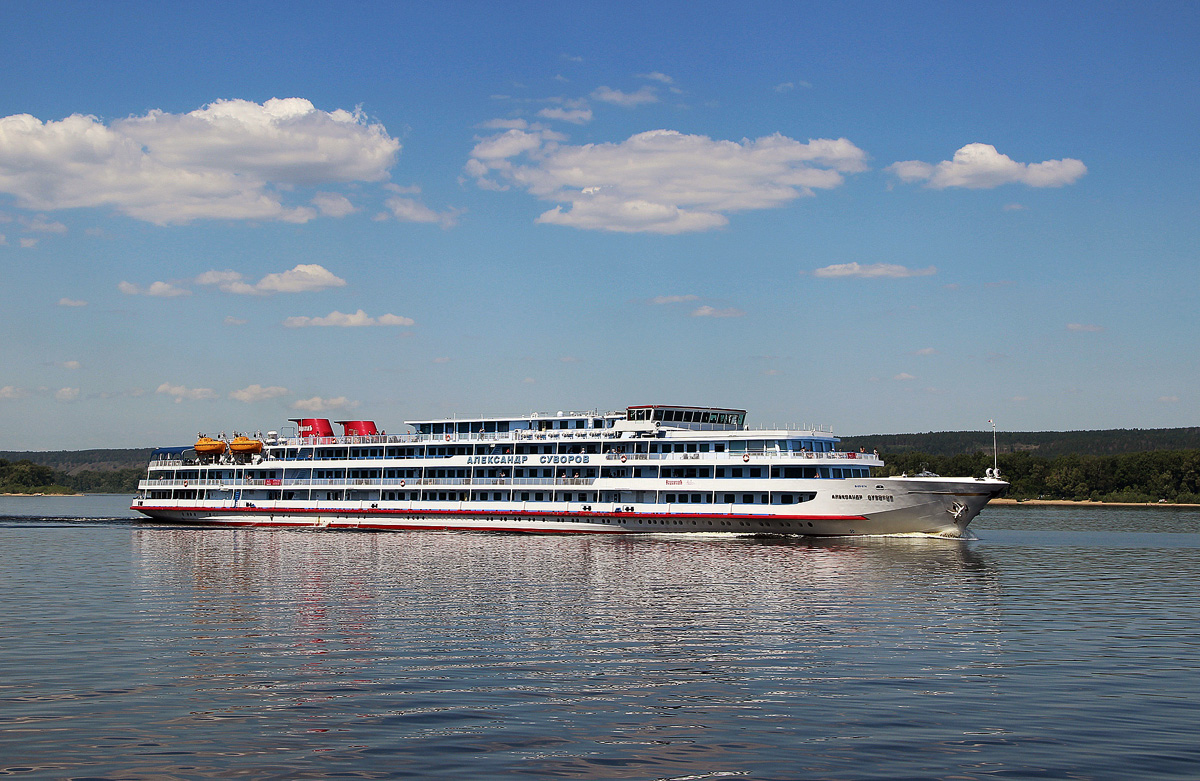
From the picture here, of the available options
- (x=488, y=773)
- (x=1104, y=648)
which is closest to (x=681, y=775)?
(x=488, y=773)

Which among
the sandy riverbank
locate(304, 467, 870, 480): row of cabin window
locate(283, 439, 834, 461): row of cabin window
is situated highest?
locate(283, 439, 834, 461): row of cabin window

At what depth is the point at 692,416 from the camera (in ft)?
261

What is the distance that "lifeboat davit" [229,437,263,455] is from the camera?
99688mm

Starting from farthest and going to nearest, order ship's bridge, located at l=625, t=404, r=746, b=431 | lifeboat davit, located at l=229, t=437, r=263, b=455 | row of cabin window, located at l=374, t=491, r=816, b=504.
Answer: lifeboat davit, located at l=229, t=437, r=263, b=455 → ship's bridge, located at l=625, t=404, r=746, b=431 → row of cabin window, located at l=374, t=491, r=816, b=504

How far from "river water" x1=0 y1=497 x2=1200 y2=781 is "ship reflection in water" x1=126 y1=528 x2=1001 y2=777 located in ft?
0.34

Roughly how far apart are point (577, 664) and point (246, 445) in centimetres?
8152

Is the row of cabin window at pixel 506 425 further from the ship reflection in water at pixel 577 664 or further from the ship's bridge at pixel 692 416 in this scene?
the ship reflection in water at pixel 577 664

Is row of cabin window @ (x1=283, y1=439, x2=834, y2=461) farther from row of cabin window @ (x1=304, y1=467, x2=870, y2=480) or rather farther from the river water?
the river water

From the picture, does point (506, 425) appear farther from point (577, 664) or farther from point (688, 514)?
point (577, 664)

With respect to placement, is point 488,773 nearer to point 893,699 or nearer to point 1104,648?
point 893,699

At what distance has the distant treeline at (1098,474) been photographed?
16775 cm

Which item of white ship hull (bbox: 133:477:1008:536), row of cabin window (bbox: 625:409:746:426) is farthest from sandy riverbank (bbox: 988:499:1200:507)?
white ship hull (bbox: 133:477:1008:536)

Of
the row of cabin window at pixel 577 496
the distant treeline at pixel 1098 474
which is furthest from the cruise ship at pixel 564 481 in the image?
the distant treeline at pixel 1098 474

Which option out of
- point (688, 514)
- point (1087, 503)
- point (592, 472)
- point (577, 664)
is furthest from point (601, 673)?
point (1087, 503)
